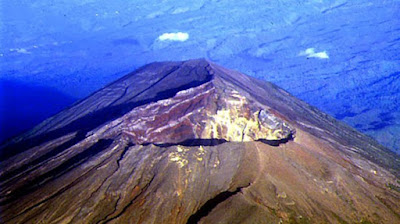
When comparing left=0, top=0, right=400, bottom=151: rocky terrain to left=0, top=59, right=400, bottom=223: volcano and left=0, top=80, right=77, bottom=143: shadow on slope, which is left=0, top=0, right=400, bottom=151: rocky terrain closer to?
left=0, top=80, right=77, bottom=143: shadow on slope

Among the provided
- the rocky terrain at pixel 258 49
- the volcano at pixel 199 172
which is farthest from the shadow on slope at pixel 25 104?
the volcano at pixel 199 172

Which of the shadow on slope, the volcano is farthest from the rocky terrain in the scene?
the volcano

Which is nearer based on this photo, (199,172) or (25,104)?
(199,172)

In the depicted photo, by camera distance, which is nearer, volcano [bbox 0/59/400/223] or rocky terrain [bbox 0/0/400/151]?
volcano [bbox 0/59/400/223]

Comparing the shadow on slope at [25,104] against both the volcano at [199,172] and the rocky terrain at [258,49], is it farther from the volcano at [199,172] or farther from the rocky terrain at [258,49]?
the volcano at [199,172]

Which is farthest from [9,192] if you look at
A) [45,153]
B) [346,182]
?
[346,182]

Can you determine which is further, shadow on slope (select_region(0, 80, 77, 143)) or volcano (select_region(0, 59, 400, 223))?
shadow on slope (select_region(0, 80, 77, 143))

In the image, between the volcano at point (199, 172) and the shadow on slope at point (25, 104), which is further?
the shadow on slope at point (25, 104)

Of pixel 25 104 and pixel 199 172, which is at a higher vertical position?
pixel 199 172
